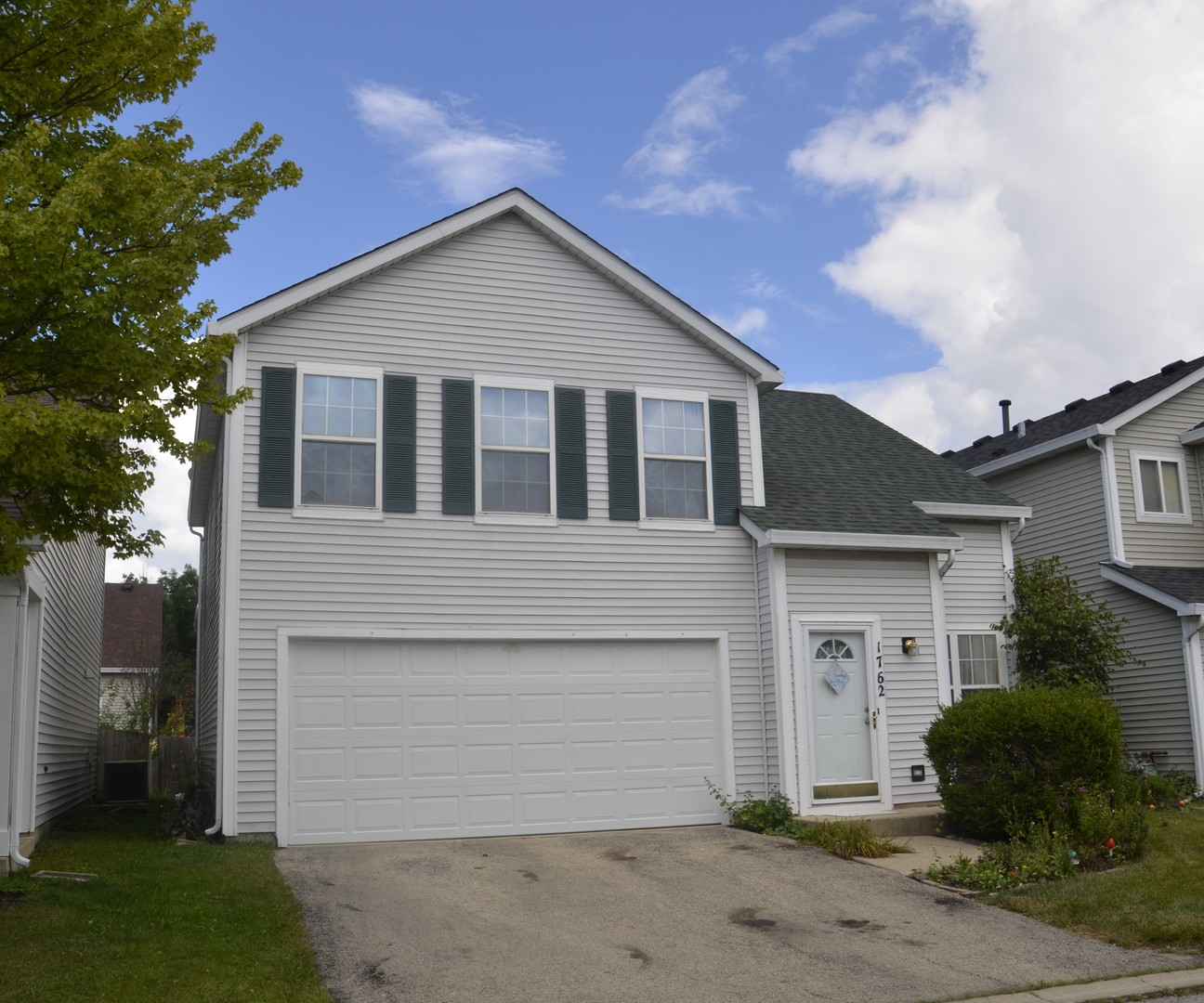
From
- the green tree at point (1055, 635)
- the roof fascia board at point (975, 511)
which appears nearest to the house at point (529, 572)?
the roof fascia board at point (975, 511)

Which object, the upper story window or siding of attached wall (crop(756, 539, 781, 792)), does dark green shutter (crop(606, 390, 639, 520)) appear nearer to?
siding of attached wall (crop(756, 539, 781, 792))

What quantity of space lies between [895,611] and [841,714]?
1543 millimetres

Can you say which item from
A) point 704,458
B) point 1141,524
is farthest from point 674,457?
point 1141,524

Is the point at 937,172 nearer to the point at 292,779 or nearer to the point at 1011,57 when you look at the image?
the point at 1011,57

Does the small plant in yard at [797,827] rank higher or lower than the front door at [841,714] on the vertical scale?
lower

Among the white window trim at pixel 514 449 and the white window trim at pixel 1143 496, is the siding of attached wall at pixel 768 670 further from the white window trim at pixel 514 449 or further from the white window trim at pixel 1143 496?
the white window trim at pixel 1143 496

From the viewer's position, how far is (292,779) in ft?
40.6

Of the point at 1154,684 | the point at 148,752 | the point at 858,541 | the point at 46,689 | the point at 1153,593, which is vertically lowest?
the point at 148,752

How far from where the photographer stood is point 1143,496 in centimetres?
1892

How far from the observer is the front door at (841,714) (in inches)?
548

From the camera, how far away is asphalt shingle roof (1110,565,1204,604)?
55.8ft

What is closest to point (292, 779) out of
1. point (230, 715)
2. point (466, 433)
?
point (230, 715)

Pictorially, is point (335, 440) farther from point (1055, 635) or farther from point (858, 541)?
point (1055, 635)

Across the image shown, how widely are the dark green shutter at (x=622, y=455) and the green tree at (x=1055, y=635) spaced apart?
5.88 metres
